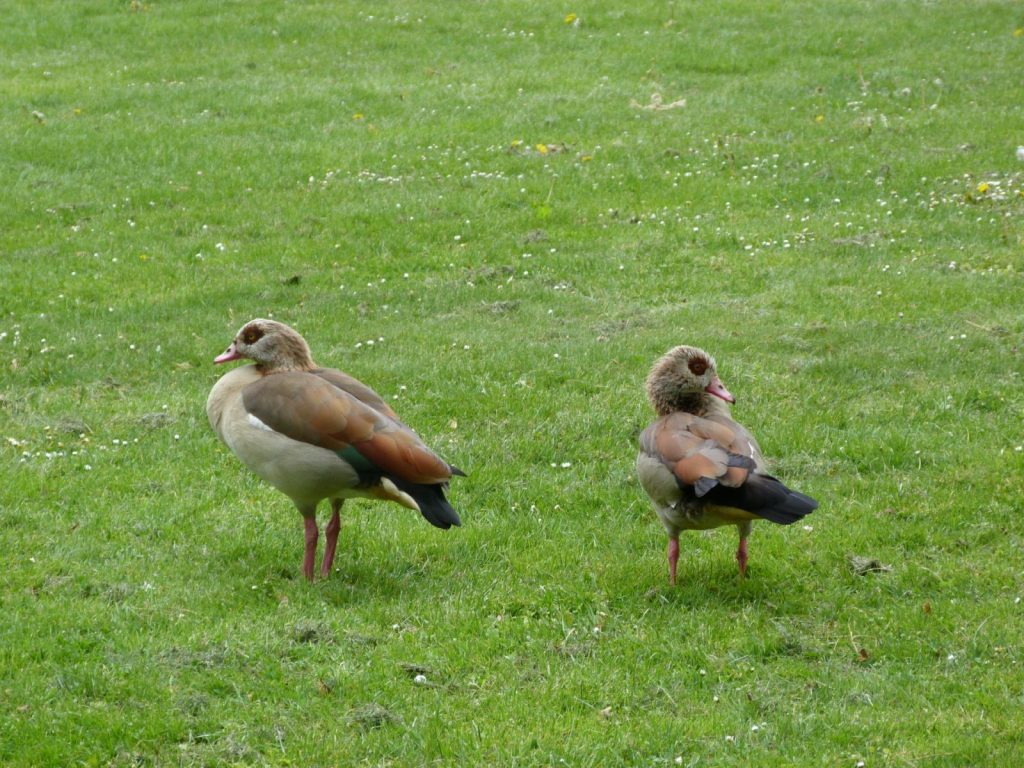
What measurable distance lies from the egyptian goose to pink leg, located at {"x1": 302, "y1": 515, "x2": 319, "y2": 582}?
205 cm

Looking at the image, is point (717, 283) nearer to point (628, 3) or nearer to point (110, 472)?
point (110, 472)

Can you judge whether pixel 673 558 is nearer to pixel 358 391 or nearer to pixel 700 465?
pixel 700 465

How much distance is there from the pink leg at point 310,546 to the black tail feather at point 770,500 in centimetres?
262

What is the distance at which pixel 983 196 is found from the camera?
1595 centimetres

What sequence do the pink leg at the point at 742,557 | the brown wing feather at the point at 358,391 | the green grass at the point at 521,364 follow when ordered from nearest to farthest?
the green grass at the point at 521,364 → the pink leg at the point at 742,557 → the brown wing feather at the point at 358,391

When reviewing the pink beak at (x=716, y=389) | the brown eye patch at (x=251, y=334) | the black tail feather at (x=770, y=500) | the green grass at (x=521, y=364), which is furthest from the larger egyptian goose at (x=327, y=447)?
the pink beak at (x=716, y=389)

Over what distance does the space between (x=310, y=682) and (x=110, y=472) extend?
375 centimetres

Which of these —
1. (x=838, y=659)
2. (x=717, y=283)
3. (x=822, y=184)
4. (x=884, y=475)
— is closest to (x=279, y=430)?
(x=838, y=659)

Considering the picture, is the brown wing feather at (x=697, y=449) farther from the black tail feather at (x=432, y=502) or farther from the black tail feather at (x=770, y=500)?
the black tail feather at (x=432, y=502)

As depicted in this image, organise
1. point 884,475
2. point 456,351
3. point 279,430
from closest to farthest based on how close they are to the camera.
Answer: point 279,430 → point 884,475 → point 456,351

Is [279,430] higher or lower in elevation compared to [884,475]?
higher

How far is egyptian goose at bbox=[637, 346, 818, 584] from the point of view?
7.06 metres

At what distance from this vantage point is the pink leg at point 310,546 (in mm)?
8172

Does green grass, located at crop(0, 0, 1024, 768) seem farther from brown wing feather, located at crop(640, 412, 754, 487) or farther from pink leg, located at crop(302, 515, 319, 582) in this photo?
brown wing feather, located at crop(640, 412, 754, 487)
